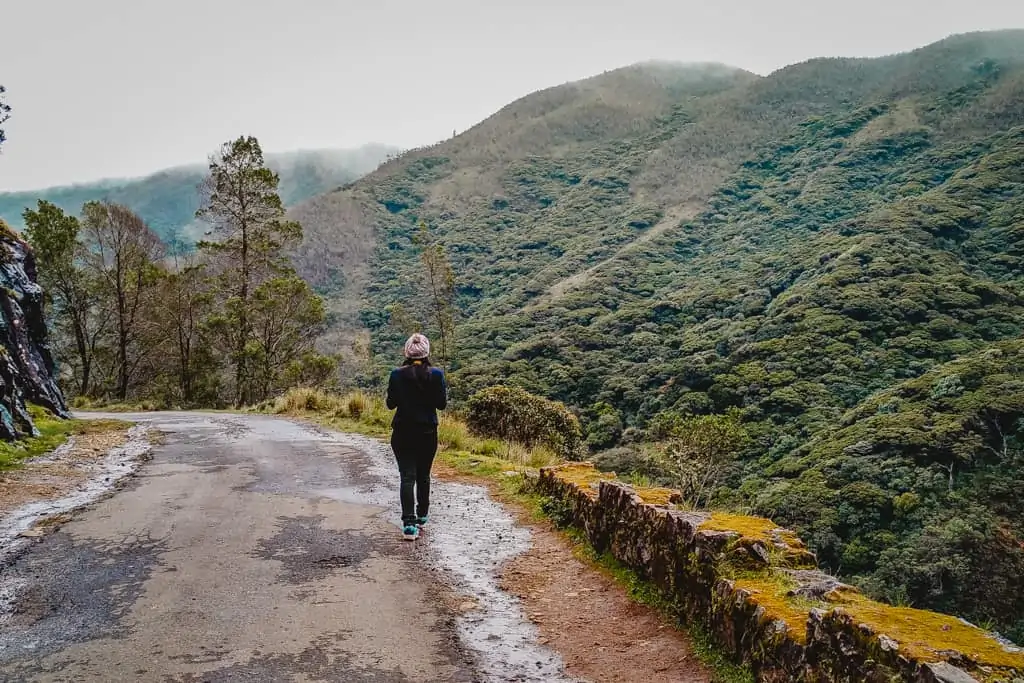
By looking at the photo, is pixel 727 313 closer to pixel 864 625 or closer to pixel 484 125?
pixel 864 625

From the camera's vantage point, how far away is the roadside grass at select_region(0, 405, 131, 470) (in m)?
10.0

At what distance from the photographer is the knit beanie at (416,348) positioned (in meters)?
7.07

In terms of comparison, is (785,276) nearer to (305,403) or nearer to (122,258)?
(122,258)

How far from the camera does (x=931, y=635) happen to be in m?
3.26

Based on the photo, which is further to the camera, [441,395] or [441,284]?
A: [441,284]

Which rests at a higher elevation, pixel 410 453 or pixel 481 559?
pixel 410 453

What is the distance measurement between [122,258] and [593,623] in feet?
133

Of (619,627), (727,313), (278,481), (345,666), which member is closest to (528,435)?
(278,481)

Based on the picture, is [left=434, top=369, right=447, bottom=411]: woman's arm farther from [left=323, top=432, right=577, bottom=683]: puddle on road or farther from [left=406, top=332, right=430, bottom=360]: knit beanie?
[left=323, top=432, right=577, bottom=683]: puddle on road

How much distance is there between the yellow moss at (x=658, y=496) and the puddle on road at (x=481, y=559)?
146 centimetres

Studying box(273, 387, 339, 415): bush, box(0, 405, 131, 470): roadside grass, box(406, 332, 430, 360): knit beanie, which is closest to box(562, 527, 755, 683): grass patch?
box(406, 332, 430, 360): knit beanie

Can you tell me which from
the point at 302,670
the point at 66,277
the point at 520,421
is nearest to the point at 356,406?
the point at 520,421

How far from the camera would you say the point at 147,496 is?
27.3 ft

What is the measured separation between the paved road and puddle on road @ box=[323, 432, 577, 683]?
7.7 inches
